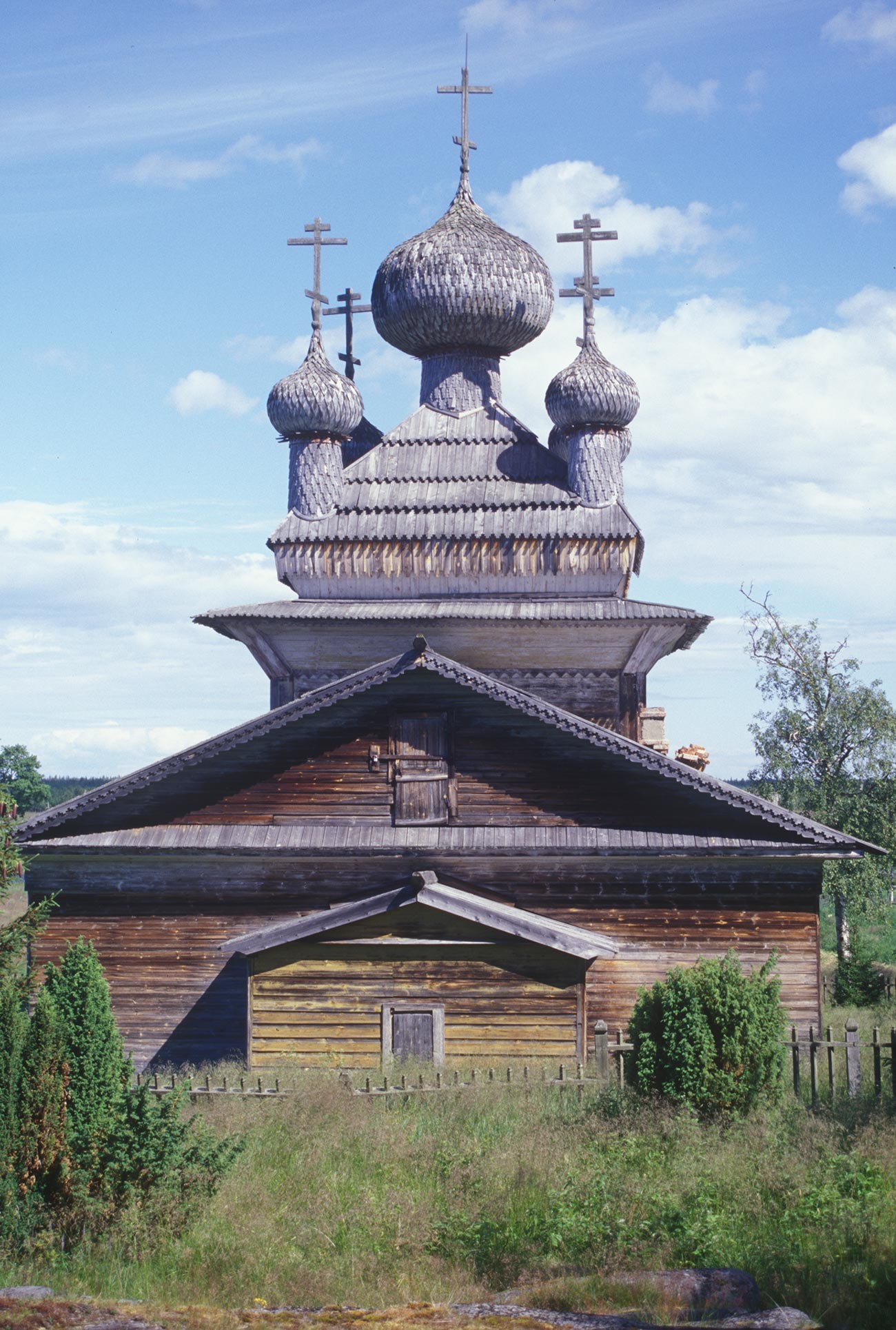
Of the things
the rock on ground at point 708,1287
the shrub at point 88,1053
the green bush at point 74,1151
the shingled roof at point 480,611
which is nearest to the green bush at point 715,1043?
the rock on ground at point 708,1287

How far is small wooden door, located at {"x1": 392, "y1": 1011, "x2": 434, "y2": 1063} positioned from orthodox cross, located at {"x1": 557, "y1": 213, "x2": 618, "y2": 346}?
13.4 metres

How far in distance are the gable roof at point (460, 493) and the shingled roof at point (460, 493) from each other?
17 millimetres

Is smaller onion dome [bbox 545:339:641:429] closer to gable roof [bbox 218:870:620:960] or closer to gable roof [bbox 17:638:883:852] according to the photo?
gable roof [bbox 17:638:883:852]

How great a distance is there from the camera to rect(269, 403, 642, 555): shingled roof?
23531 millimetres

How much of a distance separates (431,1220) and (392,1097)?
13.2 feet

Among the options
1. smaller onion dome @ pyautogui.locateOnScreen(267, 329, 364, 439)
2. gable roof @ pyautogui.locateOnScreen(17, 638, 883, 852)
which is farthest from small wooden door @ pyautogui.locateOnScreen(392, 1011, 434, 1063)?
smaller onion dome @ pyautogui.locateOnScreen(267, 329, 364, 439)

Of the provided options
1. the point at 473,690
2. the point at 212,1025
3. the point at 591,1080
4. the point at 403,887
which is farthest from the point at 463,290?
the point at 591,1080

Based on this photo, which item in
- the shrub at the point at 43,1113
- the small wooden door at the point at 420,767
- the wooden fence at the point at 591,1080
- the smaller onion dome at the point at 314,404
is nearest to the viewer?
the shrub at the point at 43,1113

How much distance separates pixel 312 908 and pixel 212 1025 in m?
2.08

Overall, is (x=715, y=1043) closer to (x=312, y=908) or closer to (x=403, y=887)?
(x=403, y=887)

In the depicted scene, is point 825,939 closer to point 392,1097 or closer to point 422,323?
point 422,323

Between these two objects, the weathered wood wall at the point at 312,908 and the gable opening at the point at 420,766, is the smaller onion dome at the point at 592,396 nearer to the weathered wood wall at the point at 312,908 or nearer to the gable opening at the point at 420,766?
the gable opening at the point at 420,766

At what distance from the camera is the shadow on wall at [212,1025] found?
57.2ft

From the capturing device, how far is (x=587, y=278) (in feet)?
80.4
